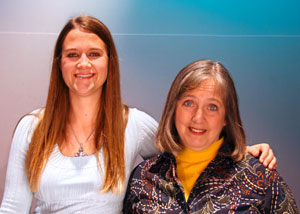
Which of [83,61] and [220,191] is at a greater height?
[83,61]

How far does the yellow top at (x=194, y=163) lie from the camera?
5.45 feet

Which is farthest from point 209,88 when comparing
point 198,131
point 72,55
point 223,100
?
point 72,55

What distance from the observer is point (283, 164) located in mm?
2256

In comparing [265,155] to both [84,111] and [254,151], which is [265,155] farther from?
[84,111]

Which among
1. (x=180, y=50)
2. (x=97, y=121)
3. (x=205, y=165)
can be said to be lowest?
(x=205, y=165)

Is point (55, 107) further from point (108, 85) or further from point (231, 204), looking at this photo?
point (231, 204)

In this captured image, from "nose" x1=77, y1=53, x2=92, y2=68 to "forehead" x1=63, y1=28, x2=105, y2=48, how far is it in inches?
2.7

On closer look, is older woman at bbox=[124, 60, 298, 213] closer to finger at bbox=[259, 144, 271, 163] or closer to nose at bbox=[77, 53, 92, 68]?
finger at bbox=[259, 144, 271, 163]

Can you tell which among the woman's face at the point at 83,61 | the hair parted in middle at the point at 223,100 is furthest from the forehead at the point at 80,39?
the hair parted in middle at the point at 223,100

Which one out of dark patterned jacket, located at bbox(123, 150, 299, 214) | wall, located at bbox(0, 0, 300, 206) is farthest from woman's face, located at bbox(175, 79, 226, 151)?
wall, located at bbox(0, 0, 300, 206)

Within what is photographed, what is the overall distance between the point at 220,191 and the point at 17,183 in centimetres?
104

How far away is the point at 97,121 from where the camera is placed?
1.92 metres

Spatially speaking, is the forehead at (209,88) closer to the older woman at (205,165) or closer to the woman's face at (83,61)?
the older woman at (205,165)

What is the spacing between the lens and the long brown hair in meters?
1.77
